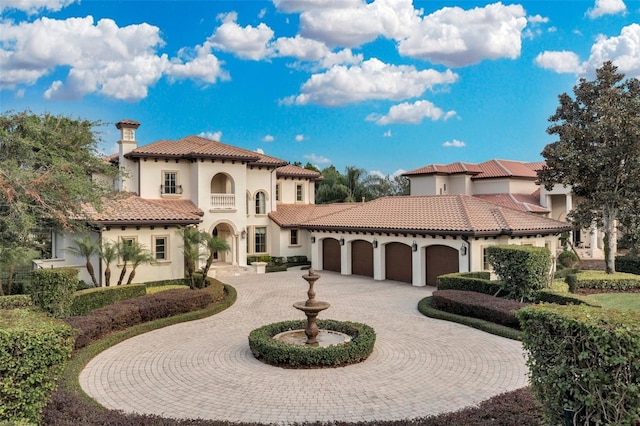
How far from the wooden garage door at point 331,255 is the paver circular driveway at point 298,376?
41.4 feet

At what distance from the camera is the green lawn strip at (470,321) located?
13.0m

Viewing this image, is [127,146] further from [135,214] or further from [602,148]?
[602,148]

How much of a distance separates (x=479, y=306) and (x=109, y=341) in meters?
11.2

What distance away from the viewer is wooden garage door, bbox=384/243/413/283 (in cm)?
2367

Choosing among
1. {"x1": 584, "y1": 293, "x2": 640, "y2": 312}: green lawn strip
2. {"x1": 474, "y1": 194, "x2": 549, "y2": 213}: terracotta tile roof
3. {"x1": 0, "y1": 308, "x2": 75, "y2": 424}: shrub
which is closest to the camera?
{"x1": 0, "y1": 308, "x2": 75, "y2": 424}: shrub

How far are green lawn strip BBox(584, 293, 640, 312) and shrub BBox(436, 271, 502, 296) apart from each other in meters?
4.04

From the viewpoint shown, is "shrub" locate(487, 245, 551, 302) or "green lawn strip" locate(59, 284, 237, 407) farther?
"shrub" locate(487, 245, 551, 302)

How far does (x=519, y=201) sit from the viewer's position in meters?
38.7

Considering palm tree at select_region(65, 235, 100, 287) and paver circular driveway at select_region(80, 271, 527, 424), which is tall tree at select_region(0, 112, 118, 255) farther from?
paver circular driveway at select_region(80, 271, 527, 424)

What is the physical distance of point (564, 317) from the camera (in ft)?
18.6

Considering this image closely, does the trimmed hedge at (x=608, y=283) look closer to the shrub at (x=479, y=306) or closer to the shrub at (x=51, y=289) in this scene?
the shrub at (x=479, y=306)

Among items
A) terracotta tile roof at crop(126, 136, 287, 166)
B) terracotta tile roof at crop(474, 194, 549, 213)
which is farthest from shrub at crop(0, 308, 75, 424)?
terracotta tile roof at crop(474, 194, 549, 213)

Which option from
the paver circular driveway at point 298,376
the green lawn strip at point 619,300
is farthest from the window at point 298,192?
the green lawn strip at point 619,300

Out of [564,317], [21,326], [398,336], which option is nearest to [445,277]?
[398,336]
